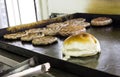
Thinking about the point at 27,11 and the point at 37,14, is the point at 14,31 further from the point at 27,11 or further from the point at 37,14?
the point at 27,11

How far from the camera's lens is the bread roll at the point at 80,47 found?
1.13 meters

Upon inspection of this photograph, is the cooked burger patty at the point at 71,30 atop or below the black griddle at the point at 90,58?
atop

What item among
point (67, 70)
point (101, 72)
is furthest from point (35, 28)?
point (101, 72)

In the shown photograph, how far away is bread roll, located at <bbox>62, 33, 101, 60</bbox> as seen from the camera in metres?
1.13

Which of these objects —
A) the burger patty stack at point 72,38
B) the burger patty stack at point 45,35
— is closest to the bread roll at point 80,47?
the burger patty stack at point 72,38

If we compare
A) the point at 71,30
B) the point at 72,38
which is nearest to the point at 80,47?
the point at 72,38

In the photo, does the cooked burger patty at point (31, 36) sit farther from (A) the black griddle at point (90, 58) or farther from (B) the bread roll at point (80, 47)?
(B) the bread roll at point (80, 47)

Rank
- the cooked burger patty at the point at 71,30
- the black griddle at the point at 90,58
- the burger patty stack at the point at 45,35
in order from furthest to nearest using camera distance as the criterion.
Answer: the cooked burger patty at the point at 71,30 < the burger patty stack at the point at 45,35 < the black griddle at the point at 90,58

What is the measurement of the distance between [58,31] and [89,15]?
0.56m

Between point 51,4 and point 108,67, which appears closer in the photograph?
point 108,67

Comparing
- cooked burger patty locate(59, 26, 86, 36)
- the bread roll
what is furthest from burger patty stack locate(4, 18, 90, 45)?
the bread roll

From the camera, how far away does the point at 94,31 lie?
172cm

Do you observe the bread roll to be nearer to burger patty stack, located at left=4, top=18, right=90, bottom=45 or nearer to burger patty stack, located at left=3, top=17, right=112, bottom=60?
burger patty stack, located at left=3, top=17, right=112, bottom=60

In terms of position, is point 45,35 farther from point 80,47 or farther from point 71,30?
point 80,47
